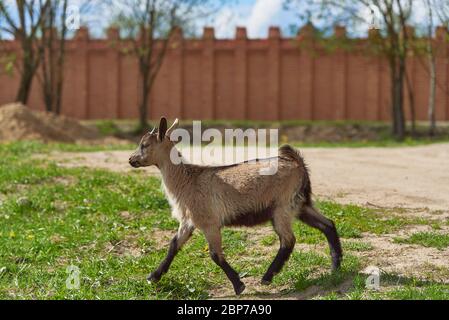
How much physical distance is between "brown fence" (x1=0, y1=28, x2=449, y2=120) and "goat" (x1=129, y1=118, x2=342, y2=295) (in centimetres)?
2495

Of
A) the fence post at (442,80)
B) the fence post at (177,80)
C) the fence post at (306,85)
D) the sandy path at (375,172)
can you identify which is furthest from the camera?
the fence post at (177,80)

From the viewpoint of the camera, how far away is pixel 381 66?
32.4 m

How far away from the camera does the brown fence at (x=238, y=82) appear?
33.0 metres

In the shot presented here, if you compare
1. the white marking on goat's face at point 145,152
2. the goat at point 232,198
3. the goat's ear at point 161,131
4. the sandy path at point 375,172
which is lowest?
the sandy path at point 375,172

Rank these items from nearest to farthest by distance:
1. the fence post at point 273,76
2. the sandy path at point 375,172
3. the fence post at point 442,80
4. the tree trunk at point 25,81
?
the sandy path at point 375,172
the tree trunk at point 25,81
the fence post at point 442,80
the fence post at point 273,76

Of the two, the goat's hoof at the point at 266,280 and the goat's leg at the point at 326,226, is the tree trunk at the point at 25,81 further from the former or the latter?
the goat's hoof at the point at 266,280

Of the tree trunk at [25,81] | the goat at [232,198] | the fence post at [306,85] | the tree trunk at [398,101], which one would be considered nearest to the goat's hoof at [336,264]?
the goat at [232,198]

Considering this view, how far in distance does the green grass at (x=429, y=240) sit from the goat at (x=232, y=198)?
1271 millimetres

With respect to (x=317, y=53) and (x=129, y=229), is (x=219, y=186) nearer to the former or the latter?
(x=129, y=229)

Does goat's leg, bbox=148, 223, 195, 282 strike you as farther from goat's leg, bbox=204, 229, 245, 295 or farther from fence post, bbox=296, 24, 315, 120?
fence post, bbox=296, 24, 315, 120

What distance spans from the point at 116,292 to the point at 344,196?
4775mm

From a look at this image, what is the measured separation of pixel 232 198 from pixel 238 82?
86.3ft

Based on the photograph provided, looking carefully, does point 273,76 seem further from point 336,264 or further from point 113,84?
point 336,264
